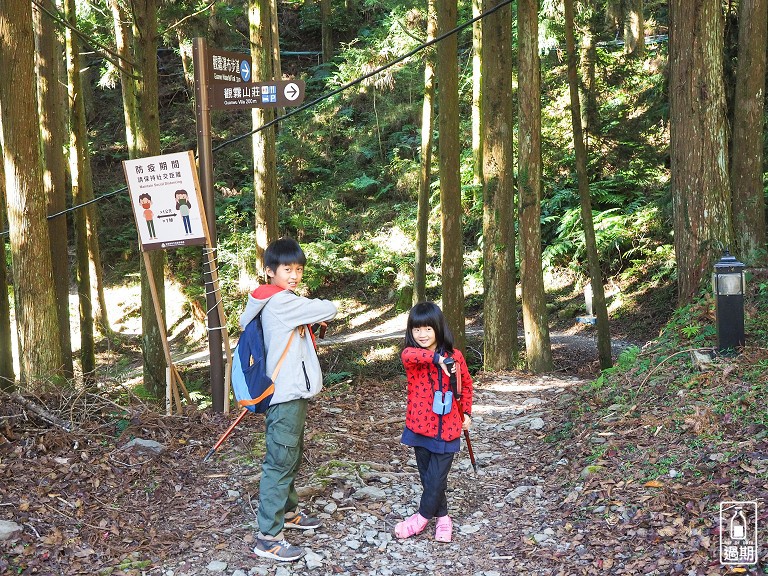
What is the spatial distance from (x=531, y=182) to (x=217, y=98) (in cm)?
604

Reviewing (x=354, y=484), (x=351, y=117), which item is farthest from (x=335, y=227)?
(x=354, y=484)

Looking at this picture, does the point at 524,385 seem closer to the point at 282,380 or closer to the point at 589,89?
the point at 282,380

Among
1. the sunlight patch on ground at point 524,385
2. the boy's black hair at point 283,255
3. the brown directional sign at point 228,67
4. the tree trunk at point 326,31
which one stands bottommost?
the sunlight patch on ground at point 524,385

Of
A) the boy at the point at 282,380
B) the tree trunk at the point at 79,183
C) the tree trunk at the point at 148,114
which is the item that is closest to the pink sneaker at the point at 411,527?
the boy at the point at 282,380

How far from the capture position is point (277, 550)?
4309mm

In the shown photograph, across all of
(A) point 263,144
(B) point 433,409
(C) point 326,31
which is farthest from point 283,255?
(C) point 326,31

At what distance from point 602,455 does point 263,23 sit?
9.98 meters

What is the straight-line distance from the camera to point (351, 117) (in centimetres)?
2750

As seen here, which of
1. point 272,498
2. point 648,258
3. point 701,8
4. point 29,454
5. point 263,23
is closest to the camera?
point 272,498

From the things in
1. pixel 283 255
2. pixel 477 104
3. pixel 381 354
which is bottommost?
pixel 381 354

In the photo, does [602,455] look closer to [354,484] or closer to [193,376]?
[354,484]

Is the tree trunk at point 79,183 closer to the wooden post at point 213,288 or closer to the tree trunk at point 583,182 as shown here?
the wooden post at point 213,288

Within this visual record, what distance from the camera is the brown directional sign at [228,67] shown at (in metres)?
6.70

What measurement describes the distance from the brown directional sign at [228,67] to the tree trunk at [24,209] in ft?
7.77
